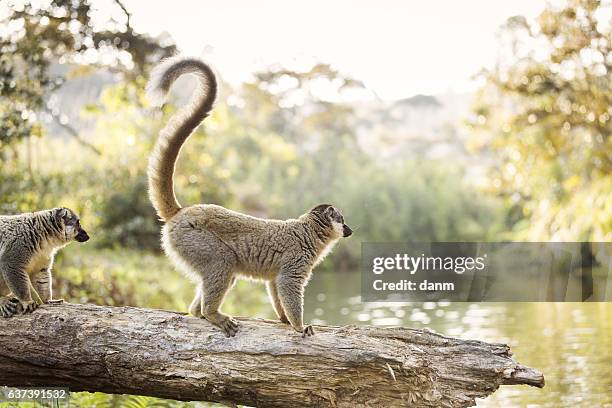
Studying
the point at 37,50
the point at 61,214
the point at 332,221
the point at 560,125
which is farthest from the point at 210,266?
the point at 560,125

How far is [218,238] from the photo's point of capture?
157 inches

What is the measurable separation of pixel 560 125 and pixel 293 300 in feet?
33.4

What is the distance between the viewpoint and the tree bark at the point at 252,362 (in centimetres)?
381

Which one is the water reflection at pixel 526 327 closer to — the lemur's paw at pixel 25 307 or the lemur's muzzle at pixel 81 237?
the lemur's muzzle at pixel 81 237

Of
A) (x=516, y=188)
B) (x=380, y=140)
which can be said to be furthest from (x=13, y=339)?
(x=380, y=140)

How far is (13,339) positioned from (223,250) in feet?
3.81

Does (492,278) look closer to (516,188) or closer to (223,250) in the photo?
(516,188)

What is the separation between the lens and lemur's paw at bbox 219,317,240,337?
3902 millimetres

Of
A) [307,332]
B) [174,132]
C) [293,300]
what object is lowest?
[307,332]

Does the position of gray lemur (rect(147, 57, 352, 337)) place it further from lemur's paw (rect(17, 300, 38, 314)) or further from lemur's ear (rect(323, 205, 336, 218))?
lemur's paw (rect(17, 300, 38, 314))

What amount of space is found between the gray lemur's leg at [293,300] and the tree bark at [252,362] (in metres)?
0.06

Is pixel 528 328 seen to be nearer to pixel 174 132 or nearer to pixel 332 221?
pixel 332 221

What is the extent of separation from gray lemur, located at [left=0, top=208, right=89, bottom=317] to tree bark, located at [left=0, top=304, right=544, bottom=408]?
12cm

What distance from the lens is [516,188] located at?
1511 centimetres
